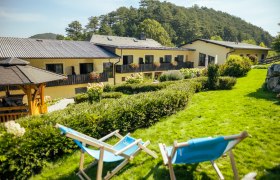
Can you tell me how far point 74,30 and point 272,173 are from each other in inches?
2914

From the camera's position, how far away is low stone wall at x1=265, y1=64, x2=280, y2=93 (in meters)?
10.2

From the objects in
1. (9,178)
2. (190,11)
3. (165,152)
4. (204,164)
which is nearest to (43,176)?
(9,178)

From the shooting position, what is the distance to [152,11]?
239 feet

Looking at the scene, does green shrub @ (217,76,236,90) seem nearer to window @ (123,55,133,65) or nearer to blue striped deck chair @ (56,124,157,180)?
blue striped deck chair @ (56,124,157,180)

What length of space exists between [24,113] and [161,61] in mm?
21539

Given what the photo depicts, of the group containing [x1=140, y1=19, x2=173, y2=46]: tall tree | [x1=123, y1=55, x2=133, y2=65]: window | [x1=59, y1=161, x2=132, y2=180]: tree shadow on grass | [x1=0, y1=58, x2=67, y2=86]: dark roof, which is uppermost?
[x1=140, y1=19, x2=173, y2=46]: tall tree

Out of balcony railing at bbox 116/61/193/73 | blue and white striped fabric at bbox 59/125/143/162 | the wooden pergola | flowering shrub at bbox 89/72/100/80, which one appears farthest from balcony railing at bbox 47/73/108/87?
blue and white striped fabric at bbox 59/125/143/162

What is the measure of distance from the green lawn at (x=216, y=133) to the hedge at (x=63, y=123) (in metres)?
0.29

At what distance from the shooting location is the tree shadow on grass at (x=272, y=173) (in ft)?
11.8

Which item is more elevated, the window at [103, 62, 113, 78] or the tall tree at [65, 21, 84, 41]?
the tall tree at [65, 21, 84, 41]

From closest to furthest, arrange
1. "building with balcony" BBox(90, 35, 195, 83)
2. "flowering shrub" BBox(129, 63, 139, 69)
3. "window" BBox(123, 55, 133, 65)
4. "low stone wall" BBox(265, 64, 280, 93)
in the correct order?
1. "low stone wall" BBox(265, 64, 280, 93)
2. "building with balcony" BBox(90, 35, 195, 83)
3. "flowering shrub" BBox(129, 63, 139, 69)
4. "window" BBox(123, 55, 133, 65)

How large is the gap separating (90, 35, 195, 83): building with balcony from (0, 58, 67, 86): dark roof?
13.5 meters

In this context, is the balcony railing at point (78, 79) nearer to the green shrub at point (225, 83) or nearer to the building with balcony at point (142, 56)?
the building with balcony at point (142, 56)

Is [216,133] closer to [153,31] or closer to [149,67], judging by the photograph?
[149,67]
